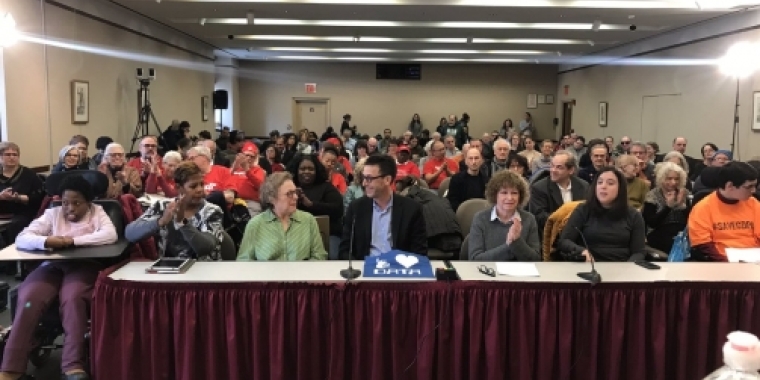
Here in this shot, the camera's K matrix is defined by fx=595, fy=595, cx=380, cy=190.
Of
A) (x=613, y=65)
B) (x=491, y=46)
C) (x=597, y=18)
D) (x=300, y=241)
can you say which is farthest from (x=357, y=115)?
(x=300, y=241)

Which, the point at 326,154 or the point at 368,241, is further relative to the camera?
the point at 326,154

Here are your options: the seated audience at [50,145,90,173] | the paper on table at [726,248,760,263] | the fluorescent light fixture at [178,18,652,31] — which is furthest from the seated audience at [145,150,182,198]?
the fluorescent light fixture at [178,18,652,31]

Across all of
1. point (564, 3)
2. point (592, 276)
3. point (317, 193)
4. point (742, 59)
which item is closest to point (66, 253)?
point (317, 193)

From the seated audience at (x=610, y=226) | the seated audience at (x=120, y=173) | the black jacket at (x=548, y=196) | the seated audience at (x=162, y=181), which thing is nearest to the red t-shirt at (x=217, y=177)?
the seated audience at (x=162, y=181)

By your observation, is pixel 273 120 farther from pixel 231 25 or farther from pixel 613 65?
pixel 613 65

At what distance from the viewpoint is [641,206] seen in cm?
482

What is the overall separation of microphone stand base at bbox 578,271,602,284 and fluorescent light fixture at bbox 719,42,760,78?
25.9 feet

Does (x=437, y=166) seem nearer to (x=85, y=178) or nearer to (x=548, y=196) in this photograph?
(x=548, y=196)

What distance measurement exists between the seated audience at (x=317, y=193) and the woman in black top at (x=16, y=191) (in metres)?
2.28

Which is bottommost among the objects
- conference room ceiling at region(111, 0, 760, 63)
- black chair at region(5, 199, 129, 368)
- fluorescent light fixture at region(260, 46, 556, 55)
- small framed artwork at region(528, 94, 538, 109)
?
black chair at region(5, 199, 129, 368)

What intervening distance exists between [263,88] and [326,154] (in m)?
13.8

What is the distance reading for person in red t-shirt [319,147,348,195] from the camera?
223 inches

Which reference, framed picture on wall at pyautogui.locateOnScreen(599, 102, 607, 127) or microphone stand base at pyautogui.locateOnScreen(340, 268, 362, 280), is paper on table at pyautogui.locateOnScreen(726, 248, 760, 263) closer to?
microphone stand base at pyautogui.locateOnScreen(340, 268, 362, 280)

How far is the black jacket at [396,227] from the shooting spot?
Answer: 344 centimetres
